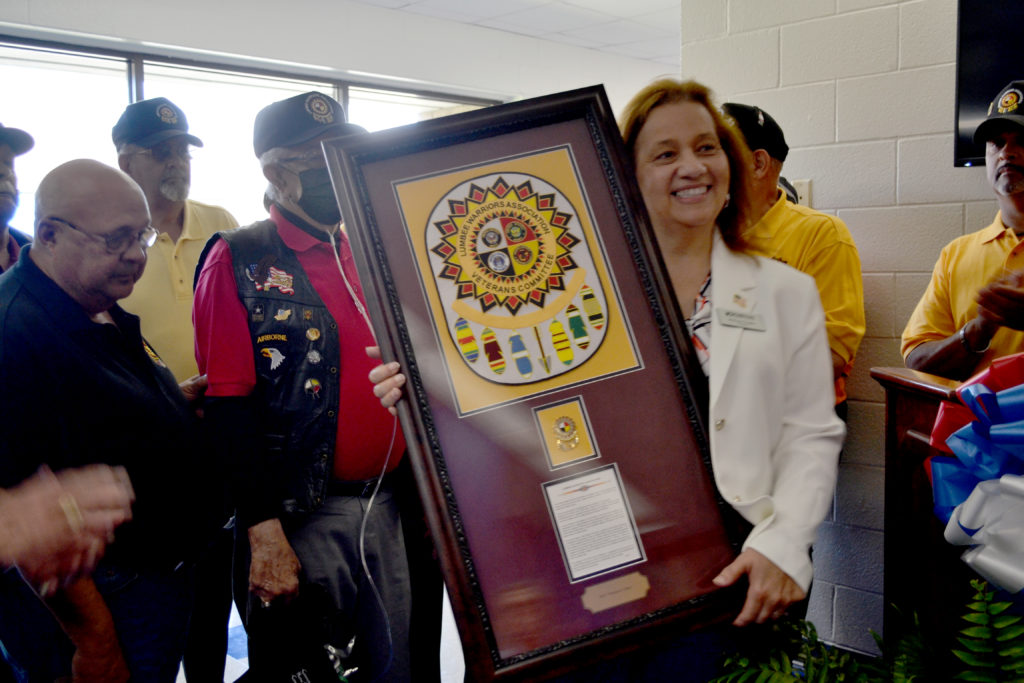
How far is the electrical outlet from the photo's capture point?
263 cm

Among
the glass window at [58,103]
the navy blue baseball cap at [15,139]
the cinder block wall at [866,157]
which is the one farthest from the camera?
the glass window at [58,103]

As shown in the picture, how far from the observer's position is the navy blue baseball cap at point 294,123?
1552 millimetres

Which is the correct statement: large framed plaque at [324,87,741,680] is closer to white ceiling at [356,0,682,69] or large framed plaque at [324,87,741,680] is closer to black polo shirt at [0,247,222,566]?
black polo shirt at [0,247,222,566]

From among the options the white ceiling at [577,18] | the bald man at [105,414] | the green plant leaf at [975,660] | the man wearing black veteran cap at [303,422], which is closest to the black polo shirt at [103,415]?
the bald man at [105,414]

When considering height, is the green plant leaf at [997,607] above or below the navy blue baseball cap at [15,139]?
below

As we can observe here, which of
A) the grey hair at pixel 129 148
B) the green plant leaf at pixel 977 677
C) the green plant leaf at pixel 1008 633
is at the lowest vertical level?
the green plant leaf at pixel 977 677

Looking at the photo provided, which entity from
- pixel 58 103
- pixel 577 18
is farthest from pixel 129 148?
pixel 577 18

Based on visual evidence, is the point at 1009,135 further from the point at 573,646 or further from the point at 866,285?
the point at 573,646

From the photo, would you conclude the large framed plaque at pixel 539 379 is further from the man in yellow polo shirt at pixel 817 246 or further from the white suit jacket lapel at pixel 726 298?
the man in yellow polo shirt at pixel 817 246

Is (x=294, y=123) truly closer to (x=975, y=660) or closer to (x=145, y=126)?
(x=145, y=126)

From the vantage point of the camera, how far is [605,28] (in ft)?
23.0

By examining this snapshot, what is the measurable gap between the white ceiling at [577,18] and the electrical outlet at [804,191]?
13.6ft

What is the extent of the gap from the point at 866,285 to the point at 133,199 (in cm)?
227

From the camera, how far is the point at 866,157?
252cm
